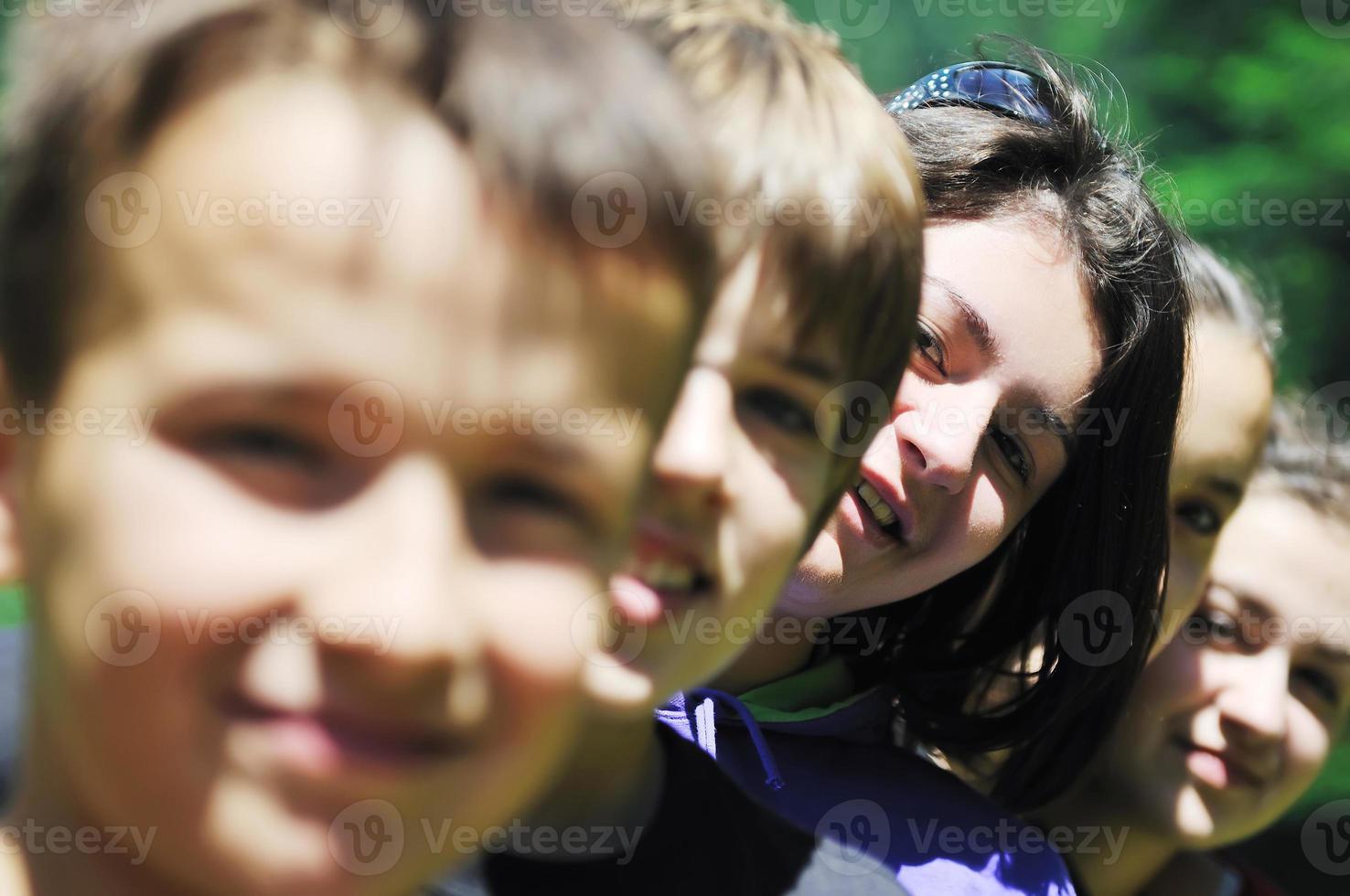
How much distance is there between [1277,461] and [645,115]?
2019 mm

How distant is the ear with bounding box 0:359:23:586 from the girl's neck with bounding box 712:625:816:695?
0.93 m

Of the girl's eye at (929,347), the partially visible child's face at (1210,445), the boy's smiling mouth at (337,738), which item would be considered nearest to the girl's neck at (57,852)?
the boy's smiling mouth at (337,738)

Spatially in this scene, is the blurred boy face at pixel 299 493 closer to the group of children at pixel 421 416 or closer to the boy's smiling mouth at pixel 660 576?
the group of children at pixel 421 416

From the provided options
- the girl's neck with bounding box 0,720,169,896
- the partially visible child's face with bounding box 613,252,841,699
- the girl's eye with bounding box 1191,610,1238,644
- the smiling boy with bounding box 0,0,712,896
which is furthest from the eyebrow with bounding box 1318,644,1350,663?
the girl's neck with bounding box 0,720,169,896

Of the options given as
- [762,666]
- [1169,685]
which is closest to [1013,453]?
[762,666]

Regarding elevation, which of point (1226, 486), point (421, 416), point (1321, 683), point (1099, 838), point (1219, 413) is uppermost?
point (421, 416)

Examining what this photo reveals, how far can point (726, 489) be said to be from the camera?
87 cm

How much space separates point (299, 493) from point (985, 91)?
55.4 inches

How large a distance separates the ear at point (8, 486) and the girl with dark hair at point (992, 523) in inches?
30.6

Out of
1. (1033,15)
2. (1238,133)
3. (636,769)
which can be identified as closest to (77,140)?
(636,769)

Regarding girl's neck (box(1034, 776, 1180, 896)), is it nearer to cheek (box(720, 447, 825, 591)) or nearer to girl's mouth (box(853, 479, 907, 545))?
girl's mouth (box(853, 479, 907, 545))

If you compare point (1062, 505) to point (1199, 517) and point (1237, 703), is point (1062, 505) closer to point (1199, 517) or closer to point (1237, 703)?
point (1199, 517)

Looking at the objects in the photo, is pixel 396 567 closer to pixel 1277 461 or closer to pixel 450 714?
pixel 450 714

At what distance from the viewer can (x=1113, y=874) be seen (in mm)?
2070
